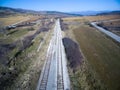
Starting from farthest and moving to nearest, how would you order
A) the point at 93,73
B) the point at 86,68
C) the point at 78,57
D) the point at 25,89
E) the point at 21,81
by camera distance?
the point at 78,57 < the point at 86,68 < the point at 93,73 < the point at 21,81 < the point at 25,89

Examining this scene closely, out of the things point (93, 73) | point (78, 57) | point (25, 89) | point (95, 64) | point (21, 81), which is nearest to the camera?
point (25, 89)

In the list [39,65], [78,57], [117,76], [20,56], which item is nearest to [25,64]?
[39,65]

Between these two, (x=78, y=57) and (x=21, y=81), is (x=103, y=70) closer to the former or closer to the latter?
(x=78, y=57)

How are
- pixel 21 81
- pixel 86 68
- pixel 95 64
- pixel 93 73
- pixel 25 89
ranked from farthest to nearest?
pixel 95 64 → pixel 86 68 → pixel 93 73 → pixel 21 81 → pixel 25 89

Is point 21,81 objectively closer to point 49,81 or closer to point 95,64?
point 49,81

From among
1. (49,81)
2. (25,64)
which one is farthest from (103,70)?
(25,64)

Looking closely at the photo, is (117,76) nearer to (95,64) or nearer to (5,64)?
(95,64)

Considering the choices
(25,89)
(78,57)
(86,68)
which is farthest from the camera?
(78,57)

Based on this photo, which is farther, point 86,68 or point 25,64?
point 25,64

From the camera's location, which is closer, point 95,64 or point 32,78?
point 32,78
